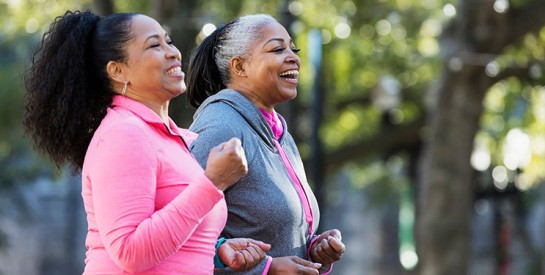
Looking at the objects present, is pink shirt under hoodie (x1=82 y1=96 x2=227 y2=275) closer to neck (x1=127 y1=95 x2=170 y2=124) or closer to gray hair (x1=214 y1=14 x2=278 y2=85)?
neck (x1=127 y1=95 x2=170 y2=124)

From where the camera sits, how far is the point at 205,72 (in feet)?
15.8

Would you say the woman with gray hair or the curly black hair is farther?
the woman with gray hair

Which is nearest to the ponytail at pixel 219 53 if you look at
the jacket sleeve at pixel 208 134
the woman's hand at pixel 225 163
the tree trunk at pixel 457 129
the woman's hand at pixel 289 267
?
the jacket sleeve at pixel 208 134

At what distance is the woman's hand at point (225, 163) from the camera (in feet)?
12.5

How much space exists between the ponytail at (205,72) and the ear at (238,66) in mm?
105

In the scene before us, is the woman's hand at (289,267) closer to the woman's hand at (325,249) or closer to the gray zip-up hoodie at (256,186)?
the gray zip-up hoodie at (256,186)

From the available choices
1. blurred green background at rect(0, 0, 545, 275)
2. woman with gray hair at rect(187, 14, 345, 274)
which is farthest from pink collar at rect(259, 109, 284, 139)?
blurred green background at rect(0, 0, 545, 275)

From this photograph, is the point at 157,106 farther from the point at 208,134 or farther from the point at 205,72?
the point at 205,72

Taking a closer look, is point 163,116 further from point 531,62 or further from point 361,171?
point 361,171

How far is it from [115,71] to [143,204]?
498 mm

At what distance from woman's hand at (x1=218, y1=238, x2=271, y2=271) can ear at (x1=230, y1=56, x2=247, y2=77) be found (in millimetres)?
704

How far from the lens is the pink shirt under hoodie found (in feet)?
12.4

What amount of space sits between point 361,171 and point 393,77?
609 cm

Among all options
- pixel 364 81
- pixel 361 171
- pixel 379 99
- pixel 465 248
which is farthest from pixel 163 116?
pixel 361 171
